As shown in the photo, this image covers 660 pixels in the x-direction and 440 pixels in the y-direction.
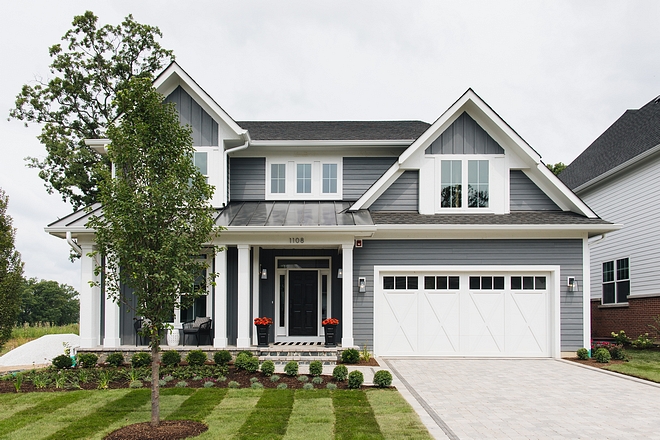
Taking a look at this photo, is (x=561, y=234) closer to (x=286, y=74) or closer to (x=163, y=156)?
(x=286, y=74)

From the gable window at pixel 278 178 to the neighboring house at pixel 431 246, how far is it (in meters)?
1.17

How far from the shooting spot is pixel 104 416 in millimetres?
8211

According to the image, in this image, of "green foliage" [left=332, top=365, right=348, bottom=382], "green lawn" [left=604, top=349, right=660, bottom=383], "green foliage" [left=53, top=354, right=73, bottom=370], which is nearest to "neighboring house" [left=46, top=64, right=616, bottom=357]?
"green lawn" [left=604, top=349, right=660, bottom=383]

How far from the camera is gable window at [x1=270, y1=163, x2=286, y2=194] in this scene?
16562 mm

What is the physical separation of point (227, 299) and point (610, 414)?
927cm

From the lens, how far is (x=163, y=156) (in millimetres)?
7777

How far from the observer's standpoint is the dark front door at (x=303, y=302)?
52.5ft

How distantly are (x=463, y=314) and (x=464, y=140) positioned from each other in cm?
461

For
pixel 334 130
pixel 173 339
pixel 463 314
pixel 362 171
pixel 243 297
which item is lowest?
pixel 173 339

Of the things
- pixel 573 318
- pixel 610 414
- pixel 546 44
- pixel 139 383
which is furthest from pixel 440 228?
pixel 139 383

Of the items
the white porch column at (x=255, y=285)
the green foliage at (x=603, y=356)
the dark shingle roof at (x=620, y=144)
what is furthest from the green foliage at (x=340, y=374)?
the dark shingle roof at (x=620, y=144)

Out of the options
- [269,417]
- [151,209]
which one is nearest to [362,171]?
[269,417]

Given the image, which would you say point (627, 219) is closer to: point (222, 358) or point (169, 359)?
point (222, 358)

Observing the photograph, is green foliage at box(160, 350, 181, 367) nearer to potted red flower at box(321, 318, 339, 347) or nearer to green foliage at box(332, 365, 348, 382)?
potted red flower at box(321, 318, 339, 347)
